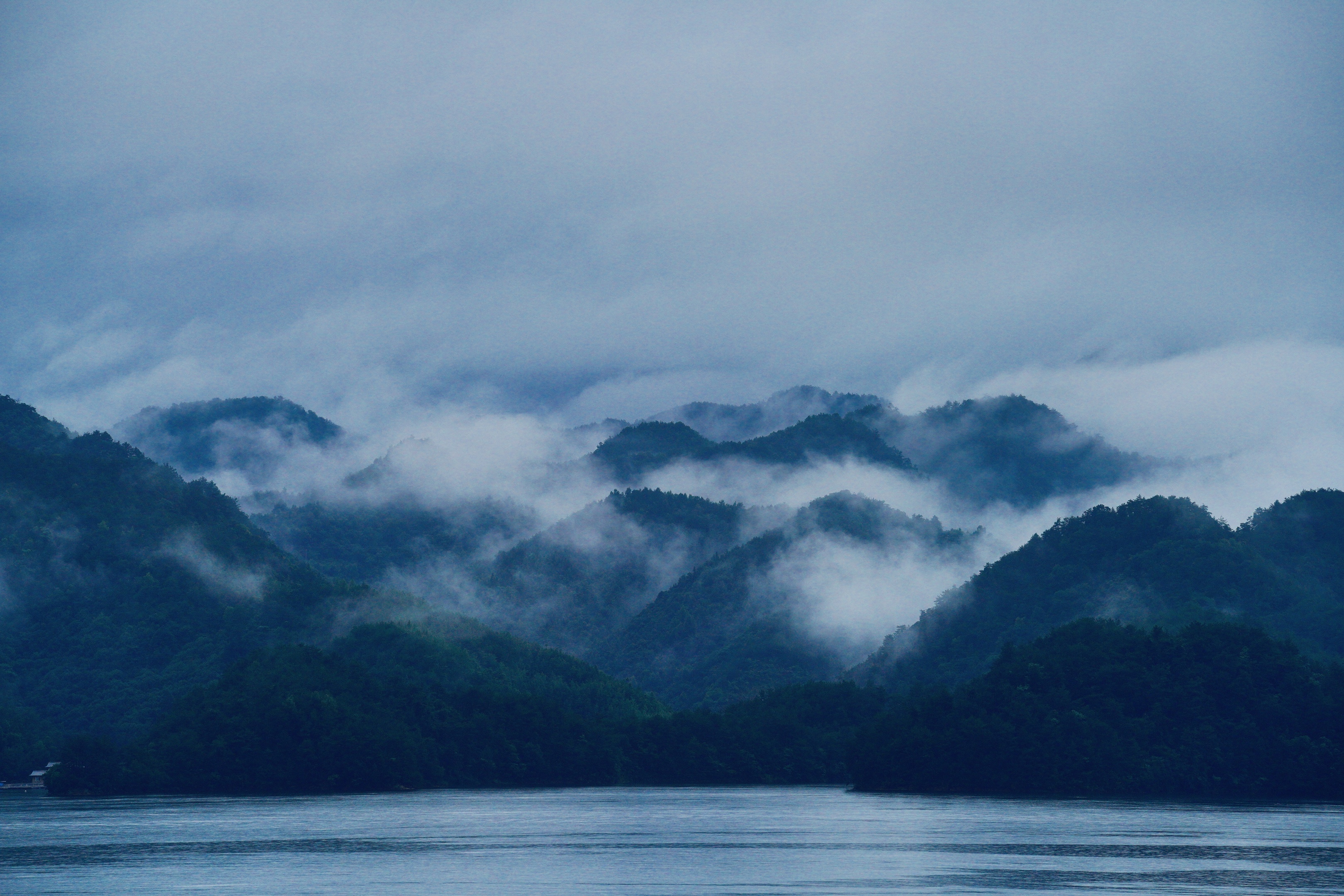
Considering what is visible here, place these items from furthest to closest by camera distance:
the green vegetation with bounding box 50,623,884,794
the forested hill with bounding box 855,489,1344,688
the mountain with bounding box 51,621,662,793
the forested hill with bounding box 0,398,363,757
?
the forested hill with bounding box 0,398,363,757 → the forested hill with bounding box 855,489,1344,688 → the green vegetation with bounding box 50,623,884,794 → the mountain with bounding box 51,621,662,793

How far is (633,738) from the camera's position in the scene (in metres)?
146

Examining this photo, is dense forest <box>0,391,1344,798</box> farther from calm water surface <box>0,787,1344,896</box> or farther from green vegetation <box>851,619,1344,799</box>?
calm water surface <box>0,787,1344,896</box>

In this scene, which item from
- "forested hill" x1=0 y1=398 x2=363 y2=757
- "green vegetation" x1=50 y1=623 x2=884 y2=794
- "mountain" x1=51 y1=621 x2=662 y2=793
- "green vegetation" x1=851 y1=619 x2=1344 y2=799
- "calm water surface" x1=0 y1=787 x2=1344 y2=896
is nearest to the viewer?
"calm water surface" x1=0 y1=787 x2=1344 y2=896

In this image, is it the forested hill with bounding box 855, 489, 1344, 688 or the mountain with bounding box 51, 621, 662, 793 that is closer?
the mountain with bounding box 51, 621, 662, 793

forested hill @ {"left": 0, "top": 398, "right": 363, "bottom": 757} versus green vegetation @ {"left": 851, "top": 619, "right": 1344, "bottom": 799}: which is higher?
forested hill @ {"left": 0, "top": 398, "right": 363, "bottom": 757}

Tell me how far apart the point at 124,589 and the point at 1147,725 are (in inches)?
4257

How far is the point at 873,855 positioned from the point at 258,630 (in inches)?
4483

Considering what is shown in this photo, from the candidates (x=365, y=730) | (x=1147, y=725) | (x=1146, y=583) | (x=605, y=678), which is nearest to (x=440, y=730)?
(x=365, y=730)

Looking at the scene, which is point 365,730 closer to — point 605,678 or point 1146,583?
point 605,678

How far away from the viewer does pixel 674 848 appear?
66.9 metres

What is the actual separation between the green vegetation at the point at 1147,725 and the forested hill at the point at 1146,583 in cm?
2509

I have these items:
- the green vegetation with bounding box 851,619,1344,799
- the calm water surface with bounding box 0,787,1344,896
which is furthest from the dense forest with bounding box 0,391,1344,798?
the calm water surface with bounding box 0,787,1344,896

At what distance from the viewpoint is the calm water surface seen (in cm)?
5206

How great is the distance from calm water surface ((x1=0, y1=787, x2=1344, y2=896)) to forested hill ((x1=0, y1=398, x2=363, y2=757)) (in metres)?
51.8
